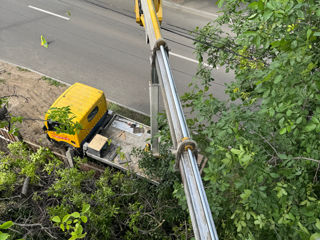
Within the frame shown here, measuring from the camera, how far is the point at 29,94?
10852 millimetres

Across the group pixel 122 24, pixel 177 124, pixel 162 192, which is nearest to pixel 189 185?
pixel 177 124

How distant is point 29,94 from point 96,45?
413 cm

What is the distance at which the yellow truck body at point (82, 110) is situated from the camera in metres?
7.86

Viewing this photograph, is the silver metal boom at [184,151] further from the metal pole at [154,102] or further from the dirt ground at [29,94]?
the dirt ground at [29,94]

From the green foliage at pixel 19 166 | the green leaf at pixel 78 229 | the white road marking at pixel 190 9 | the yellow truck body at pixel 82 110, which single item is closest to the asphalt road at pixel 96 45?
the white road marking at pixel 190 9

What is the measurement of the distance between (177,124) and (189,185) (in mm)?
873

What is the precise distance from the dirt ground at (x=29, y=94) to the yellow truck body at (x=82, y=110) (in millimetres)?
1509

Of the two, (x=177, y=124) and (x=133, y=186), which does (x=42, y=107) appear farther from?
(x=177, y=124)

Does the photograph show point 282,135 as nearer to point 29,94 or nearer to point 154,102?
point 154,102

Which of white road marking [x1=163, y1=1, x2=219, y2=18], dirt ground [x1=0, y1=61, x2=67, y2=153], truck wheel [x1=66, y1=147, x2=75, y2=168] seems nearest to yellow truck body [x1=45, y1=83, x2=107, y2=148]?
truck wheel [x1=66, y1=147, x2=75, y2=168]

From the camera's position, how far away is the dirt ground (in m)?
9.60

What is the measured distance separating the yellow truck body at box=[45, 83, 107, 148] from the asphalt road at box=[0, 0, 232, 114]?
250 cm

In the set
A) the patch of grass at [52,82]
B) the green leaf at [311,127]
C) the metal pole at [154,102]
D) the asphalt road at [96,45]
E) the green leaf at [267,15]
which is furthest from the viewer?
the asphalt road at [96,45]

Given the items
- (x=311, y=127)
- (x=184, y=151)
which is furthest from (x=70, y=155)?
(x=311, y=127)
